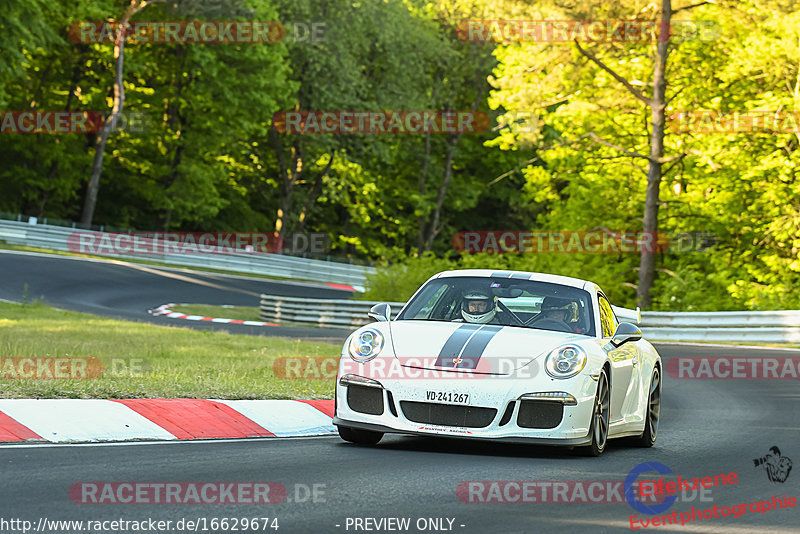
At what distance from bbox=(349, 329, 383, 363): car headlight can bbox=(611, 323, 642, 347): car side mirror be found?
192 centimetres

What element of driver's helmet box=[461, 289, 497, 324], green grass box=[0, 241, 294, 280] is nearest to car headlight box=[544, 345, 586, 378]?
driver's helmet box=[461, 289, 497, 324]

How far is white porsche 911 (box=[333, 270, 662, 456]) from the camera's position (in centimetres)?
840

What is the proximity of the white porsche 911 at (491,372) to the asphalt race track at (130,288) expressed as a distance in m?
15.9

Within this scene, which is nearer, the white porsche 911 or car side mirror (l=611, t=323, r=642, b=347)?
the white porsche 911

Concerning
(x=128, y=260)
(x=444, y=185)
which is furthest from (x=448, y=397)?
(x=444, y=185)

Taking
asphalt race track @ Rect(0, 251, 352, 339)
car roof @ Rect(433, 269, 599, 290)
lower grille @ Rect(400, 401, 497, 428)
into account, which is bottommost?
asphalt race track @ Rect(0, 251, 352, 339)

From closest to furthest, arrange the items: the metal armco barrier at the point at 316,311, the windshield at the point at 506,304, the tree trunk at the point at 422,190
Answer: the windshield at the point at 506,304 < the metal armco barrier at the point at 316,311 < the tree trunk at the point at 422,190

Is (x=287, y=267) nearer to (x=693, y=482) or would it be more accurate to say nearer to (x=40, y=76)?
(x=40, y=76)

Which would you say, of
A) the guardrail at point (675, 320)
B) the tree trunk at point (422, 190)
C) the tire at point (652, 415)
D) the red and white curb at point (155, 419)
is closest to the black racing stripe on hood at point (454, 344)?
the red and white curb at point (155, 419)

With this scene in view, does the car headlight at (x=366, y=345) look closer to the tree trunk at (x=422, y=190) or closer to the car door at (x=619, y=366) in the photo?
the car door at (x=619, y=366)

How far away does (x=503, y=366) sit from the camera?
8484 mm

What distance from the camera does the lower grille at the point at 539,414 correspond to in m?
8.41

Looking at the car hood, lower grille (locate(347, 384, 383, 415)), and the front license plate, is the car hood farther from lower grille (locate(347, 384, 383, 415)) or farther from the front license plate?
lower grille (locate(347, 384, 383, 415))

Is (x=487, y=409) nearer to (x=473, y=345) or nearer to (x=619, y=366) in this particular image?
(x=473, y=345)
